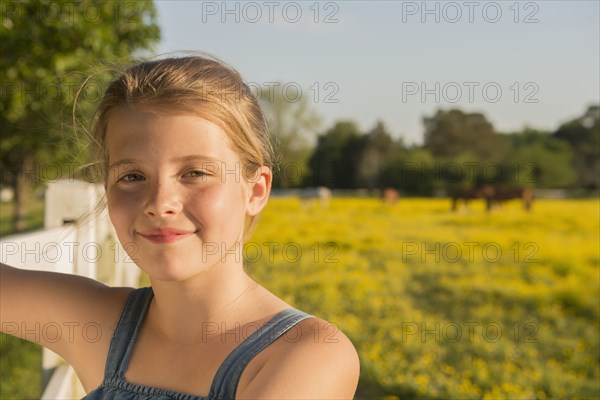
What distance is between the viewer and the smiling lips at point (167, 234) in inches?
52.3

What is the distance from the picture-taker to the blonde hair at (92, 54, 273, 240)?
139cm

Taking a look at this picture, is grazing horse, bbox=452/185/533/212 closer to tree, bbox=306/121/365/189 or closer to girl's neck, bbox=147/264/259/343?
tree, bbox=306/121/365/189

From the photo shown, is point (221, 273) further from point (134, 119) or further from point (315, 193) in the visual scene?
point (315, 193)

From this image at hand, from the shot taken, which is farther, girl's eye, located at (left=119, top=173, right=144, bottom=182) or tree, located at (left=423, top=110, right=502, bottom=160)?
tree, located at (left=423, top=110, right=502, bottom=160)

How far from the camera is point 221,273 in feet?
4.70

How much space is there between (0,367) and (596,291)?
7.79 m

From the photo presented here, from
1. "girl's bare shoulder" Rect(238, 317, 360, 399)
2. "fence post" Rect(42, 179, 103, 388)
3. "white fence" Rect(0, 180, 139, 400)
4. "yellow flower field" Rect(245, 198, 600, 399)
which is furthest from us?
"yellow flower field" Rect(245, 198, 600, 399)

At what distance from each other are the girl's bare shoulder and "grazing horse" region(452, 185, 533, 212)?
2225 cm

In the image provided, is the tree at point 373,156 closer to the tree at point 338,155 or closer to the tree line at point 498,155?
the tree at point 338,155

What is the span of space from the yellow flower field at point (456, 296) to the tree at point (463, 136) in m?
6.84

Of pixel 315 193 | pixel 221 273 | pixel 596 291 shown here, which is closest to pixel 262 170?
pixel 221 273

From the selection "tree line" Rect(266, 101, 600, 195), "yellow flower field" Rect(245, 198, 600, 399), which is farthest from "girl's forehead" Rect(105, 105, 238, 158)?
"tree line" Rect(266, 101, 600, 195)

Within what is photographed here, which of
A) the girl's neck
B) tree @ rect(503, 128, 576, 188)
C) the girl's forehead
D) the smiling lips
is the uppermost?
tree @ rect(503, 128, 576, 188)

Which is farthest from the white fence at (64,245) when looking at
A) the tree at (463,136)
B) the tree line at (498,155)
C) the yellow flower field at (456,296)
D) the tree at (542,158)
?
the tree at (542,158)
